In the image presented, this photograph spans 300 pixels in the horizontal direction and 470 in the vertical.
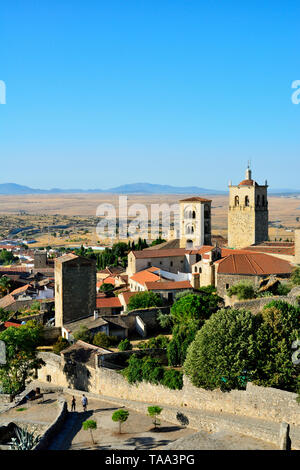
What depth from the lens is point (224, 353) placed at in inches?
666

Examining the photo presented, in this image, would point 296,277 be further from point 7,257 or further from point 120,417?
point 7,257

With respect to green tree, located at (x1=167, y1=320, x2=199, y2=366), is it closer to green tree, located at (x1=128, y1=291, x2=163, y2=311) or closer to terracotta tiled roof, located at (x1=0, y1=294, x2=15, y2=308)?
green tree, located at (x1=128, y1=291, x2=163, y2=311)

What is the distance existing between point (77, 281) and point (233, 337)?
11932 millimetres

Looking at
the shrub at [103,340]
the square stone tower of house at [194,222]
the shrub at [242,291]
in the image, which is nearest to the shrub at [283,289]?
the shrub at [242,291]

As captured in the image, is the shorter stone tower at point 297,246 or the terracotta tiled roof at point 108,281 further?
the terracotta tiled roof at point 108,281

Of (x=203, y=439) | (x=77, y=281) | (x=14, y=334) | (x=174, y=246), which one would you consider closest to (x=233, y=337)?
(x=203, y=439)

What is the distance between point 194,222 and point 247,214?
4.02 meters

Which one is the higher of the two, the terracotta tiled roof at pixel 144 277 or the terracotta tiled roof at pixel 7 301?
the terracotta tiled roof at pixel 144 277

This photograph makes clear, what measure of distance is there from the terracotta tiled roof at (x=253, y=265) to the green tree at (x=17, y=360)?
35.8 feet

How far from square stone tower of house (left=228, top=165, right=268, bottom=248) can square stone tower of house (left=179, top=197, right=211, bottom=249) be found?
1.89m

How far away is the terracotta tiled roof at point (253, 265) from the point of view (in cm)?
2981

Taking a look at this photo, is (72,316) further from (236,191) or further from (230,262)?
(236,191)

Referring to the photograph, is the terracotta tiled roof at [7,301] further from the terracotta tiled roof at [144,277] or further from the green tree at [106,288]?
the terracotta tiled roof at [144,277]

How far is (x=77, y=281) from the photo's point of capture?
27.5 metres
